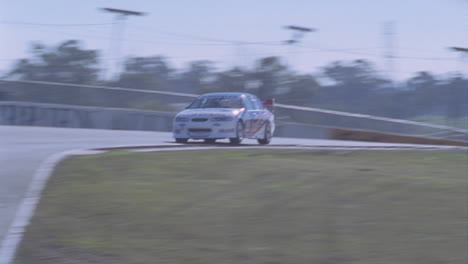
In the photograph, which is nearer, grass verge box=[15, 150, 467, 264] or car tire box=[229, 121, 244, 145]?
grass verge box=[15, 150, 467, 264]

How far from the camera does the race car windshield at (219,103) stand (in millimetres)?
16938

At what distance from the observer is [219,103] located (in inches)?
670

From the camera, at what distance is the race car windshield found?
1694cm

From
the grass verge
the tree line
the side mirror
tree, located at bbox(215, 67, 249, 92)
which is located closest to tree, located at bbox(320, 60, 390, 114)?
the tree line

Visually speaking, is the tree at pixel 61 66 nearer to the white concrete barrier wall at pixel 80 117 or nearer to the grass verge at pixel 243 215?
the white concrete barrier wall at pixel 80 117

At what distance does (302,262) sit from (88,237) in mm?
1984

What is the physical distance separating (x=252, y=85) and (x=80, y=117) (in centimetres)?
1985

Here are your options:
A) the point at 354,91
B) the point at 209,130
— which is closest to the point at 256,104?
the point at 209,130

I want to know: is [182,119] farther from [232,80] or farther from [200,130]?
[232,80]

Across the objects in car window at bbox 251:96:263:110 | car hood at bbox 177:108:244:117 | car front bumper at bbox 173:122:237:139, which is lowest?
car front bumper at bbox 173:122:237:139

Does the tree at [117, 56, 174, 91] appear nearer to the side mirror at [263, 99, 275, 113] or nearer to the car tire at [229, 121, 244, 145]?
the side mirror at [263, 99, 275, 113]

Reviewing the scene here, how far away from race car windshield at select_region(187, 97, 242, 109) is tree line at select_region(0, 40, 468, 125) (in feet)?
35.2

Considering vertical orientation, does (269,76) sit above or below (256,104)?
above

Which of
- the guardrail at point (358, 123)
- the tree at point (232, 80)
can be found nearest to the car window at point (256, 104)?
the guardrail at point (358, 123)
